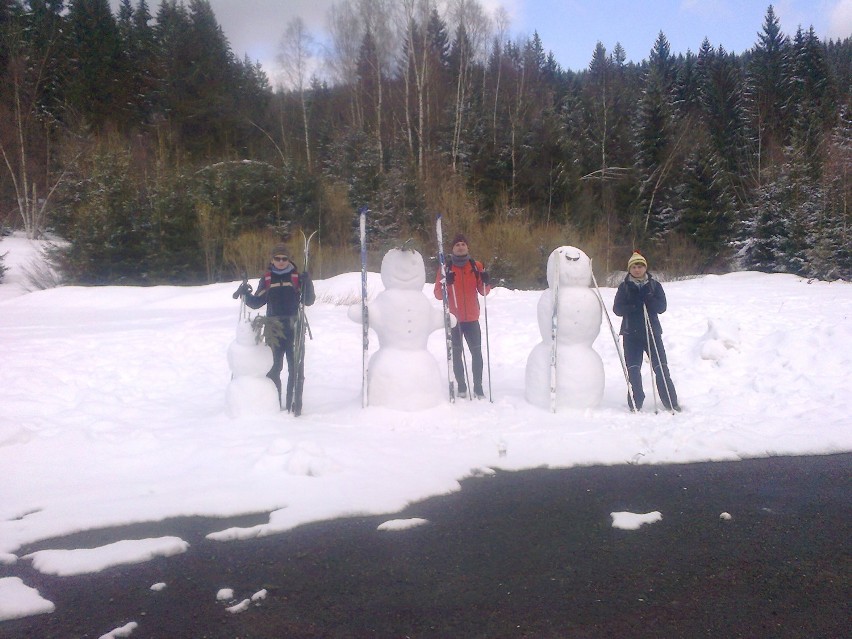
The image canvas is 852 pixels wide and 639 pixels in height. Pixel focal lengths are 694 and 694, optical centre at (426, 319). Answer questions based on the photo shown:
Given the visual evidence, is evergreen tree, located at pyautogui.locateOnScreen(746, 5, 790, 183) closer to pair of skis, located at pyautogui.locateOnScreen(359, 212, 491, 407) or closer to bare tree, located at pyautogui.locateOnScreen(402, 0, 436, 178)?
bare tree, located at pyautogui.locateOnScreen(402, 0, 436, 178)

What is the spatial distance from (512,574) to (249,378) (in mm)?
3664

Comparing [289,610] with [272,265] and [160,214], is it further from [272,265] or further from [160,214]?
[160,214]

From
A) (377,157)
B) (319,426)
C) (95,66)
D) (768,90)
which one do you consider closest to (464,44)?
(377,157)

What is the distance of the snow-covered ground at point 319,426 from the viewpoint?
4.69 m

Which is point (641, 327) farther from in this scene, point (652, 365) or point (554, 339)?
point (554, 339)

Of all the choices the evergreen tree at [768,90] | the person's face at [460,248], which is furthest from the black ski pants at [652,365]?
the evergreen tree at [768,90]

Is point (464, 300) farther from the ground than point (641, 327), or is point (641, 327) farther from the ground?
point (464, 300)

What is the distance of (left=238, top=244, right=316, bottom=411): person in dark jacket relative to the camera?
671cm

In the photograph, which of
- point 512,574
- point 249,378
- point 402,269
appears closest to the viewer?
point 512,574

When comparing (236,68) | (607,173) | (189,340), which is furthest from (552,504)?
(236,68)

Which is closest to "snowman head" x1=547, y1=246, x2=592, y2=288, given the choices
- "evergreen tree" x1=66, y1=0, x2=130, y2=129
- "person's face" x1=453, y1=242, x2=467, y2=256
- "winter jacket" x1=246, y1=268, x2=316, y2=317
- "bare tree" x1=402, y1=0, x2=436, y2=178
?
"person's face" x1=453, y1=242, x2=467, y2=256

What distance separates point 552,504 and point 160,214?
724 inches

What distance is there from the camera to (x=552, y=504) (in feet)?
15.6

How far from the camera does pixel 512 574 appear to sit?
147 inches
